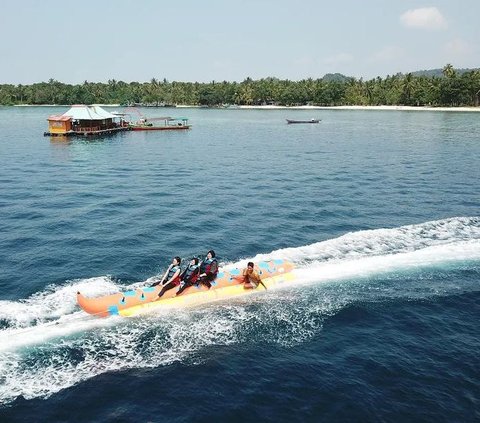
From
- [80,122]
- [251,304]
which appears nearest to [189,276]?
[251,304]

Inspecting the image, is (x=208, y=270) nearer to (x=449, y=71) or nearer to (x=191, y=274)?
(x=191, y=274)

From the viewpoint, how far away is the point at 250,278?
24.5m

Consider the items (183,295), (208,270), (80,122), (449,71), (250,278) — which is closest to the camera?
(183,295)

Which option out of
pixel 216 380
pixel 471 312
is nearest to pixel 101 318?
pixel 216 380

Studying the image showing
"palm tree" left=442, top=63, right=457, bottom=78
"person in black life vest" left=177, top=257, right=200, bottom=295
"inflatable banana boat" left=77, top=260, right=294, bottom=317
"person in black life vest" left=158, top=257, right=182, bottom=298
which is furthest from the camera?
"palm tree" left=442, top=63, right=457, bottom=78

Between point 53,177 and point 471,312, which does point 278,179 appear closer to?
point 53,177

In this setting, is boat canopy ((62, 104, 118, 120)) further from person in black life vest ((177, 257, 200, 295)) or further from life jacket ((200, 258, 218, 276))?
person in black life vest ((177, 257, 200, 295))

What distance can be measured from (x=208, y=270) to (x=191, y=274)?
963 millimetres

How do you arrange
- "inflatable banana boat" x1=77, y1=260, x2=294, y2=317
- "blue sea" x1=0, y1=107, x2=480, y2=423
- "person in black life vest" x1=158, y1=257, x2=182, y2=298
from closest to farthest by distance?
"blue sea" x1=0, y1=107, x2=480, y2=423
"inflatable banana boat" x1=77, y1=260, x2=294, y2=317
"person in black life vest" x1=158, y1=257, x2=182, y2=298

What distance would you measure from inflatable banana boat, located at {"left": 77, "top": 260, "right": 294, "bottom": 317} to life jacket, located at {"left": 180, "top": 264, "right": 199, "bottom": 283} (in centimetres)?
42

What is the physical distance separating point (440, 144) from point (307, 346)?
70.6m

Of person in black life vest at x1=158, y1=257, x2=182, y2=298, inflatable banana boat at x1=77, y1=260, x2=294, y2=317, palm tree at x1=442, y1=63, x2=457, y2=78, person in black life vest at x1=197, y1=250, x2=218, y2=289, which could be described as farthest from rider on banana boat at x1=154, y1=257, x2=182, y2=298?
palm tree at x1=442, y1=63, x2=457, y2=78

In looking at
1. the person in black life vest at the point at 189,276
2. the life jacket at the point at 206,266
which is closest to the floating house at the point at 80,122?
the life jacket at the point at 206,266

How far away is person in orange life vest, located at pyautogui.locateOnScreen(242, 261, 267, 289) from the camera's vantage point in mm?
24325
